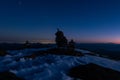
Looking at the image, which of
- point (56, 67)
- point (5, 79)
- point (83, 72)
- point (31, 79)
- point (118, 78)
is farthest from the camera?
point (56, 67)

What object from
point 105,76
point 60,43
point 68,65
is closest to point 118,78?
point 105,76

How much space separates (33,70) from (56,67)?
5.50 metres

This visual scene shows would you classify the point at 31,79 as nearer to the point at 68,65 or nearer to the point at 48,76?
the point at 48,76

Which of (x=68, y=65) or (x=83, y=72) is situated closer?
(x=83, y=72)

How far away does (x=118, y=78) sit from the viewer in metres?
31.4

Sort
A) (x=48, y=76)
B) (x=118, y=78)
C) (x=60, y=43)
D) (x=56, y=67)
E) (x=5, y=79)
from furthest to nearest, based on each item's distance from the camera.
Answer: (x=60, y=43)
(x=56, y=67)
(x=118, y=78)
(x=48, y=76)
(x=5, y=79)

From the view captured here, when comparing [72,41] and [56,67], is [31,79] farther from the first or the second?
[72,41]

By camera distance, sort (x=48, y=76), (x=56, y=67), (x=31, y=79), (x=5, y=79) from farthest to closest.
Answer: (x=56, y=67) < (x=48, y=76) < (x=31, y=79) < (x=5, y=79)

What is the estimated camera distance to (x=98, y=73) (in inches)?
1310

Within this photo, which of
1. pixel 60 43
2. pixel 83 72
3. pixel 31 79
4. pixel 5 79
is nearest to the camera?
pixel 5 79

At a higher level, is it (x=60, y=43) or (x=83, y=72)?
(x=60, y=43)

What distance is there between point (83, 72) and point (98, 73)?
124 inches

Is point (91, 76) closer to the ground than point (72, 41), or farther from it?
closer to the ground

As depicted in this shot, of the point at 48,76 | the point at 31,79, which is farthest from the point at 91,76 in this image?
the point at 31,79
